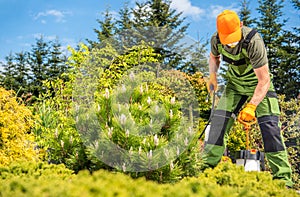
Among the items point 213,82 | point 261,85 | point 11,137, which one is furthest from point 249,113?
point 11,137

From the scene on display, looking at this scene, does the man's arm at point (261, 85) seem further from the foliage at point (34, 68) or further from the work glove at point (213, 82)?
the foliage at point (34, 68)

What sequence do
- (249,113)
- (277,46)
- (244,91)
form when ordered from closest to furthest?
(249,113) → (244,91) → (277,46)

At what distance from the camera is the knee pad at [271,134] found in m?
3.19

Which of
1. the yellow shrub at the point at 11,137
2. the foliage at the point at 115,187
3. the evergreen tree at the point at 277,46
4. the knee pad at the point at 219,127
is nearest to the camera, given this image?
the foliage at the point at 115,187

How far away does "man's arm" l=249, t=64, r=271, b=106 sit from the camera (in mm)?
Answer: 3080

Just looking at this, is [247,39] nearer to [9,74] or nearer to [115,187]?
[115,187]

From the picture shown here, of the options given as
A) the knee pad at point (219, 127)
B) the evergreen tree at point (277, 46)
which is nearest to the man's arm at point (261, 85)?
the knee pad at point (219, 127)

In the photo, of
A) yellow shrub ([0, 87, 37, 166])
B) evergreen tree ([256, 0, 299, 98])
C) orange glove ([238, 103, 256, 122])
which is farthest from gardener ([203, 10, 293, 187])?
evergreen tree ([256, 0, 299, 98])

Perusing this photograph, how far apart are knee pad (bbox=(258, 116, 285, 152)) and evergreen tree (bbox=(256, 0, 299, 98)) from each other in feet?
32.2

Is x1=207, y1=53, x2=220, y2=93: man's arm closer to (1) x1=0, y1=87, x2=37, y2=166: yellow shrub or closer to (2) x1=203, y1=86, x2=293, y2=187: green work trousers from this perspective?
(2) x1=203, y1=86, x2=293, y2=187: green work trousers

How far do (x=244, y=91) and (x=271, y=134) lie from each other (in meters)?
0.45

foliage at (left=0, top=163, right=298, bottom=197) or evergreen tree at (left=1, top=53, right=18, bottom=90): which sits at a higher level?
→ evergreen tree at (left=1, top=53, right=18, bottom=90)

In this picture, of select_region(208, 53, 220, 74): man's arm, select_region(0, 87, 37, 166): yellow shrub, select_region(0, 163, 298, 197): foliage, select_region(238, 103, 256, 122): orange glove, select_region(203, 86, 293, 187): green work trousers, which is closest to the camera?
select_region(0, 163, 298, 197): foliage

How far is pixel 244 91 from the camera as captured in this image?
11.1ft
